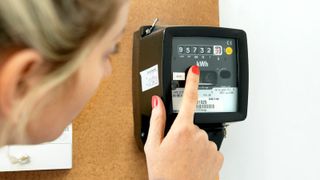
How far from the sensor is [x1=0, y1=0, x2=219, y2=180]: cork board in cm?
85

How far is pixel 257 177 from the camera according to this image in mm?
973

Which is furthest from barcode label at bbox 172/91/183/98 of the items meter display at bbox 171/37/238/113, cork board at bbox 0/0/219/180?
cork board at bbox 0/0/219/180

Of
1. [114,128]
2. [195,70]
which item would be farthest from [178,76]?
[114,128]

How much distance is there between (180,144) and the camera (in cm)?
74

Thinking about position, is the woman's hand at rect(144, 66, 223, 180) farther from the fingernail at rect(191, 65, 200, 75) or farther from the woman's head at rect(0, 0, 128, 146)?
the woman's head at rect(0, 0, 128, 146)

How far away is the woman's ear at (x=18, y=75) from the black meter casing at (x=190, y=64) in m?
0.34

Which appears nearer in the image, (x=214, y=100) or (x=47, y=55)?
(x=47, y=55)

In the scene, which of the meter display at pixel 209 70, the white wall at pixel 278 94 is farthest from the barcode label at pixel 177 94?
the white wall at pixel 278 94

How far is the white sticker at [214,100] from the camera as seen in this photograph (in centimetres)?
76

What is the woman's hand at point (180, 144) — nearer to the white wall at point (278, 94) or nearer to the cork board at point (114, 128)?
the cork board at point (114, 128)

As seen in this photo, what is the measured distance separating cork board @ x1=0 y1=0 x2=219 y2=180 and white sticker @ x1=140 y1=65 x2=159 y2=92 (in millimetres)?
63

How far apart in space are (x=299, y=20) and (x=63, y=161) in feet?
1.76

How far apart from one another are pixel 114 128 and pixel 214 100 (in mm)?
202

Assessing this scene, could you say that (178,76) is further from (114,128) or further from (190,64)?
(114,128)
